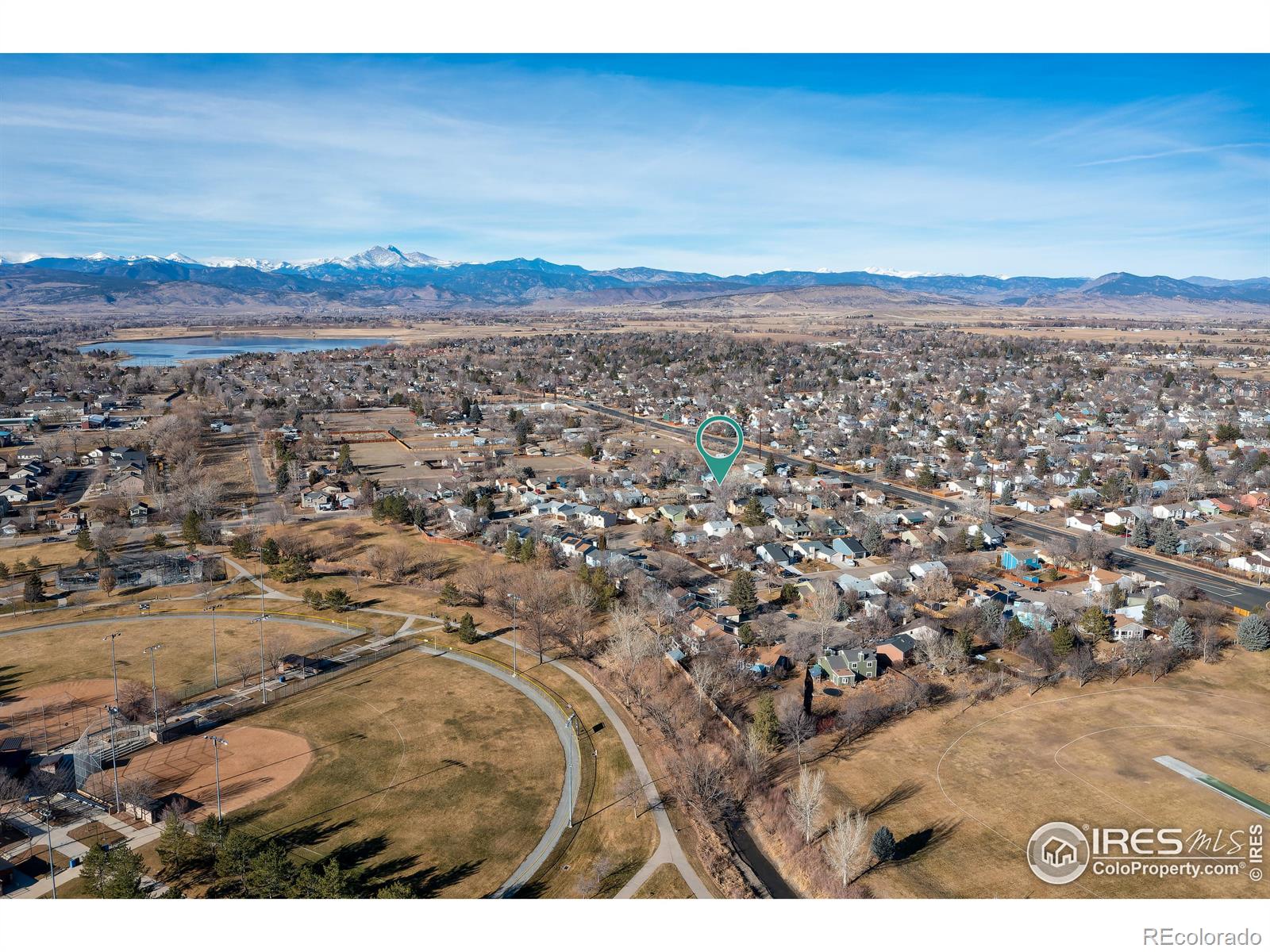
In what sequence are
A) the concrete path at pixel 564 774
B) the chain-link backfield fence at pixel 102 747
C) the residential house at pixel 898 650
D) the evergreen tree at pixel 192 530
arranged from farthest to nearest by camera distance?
the evergreen tree at pixel 192 530 < the residential house at pixel 898 650 < the chain-link backfield fence at pixel 102 747 < the concrete path at pixel 564 774

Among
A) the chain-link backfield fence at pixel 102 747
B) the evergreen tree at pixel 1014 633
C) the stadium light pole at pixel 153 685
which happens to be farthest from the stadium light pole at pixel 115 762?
the evergreen tree at pixel 1014 633

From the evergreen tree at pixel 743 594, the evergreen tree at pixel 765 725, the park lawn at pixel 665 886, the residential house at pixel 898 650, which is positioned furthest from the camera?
the evergreen tree at pixel 743 594

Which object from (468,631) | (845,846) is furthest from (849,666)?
(468,631)

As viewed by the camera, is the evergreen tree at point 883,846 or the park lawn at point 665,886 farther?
the evergreen tree at point 883,846

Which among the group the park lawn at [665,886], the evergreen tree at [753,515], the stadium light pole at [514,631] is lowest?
the park lawn at [665,886]

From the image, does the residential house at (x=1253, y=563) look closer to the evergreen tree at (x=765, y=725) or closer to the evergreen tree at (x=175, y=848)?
the evergreen tree at (x=765, y=725)

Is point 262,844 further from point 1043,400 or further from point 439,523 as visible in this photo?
point 1043,400

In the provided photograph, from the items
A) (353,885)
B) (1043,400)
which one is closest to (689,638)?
(353,885)
